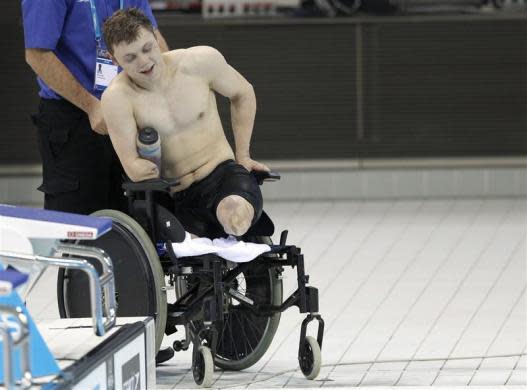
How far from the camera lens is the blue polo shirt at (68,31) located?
5.78 metres

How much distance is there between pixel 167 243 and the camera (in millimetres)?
5348

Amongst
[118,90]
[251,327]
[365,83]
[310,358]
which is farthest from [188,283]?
[365,83]

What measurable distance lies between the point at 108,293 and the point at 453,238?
451cm

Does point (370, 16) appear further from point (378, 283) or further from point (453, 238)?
point (378, 283)

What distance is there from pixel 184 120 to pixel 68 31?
0.65 m

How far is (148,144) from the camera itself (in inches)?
213

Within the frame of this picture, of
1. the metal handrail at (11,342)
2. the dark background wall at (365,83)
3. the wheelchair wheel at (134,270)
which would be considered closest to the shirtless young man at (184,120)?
the wheelchair wheel at (134,270)

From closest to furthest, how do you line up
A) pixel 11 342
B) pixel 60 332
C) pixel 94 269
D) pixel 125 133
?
pixel 11 342, pixel 94 269, pixel 60 332, pixel 125 133

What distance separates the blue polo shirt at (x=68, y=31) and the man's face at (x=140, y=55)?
0.47 metres

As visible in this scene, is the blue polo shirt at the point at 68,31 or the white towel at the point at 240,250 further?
the blue polo shirt at the point at 68,31

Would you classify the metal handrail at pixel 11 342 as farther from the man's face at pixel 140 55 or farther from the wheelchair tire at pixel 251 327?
the wheelchair tire at pixel 251 327

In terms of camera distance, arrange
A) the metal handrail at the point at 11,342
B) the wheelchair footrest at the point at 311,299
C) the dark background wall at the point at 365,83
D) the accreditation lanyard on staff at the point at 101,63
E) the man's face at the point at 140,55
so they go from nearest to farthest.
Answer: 1. the metal handrail at the point at 11,342
2. the man's face at the point at 140,55
3. the wheelchair footrest at the point at 311,299
4. the accreditation lanyard on staff at the point at 101,63
5. the dark background wall at the point at 365,83

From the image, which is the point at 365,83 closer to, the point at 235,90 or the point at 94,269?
the point at 235,90

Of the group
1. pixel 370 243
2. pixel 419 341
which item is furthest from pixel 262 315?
pixel 370 243
